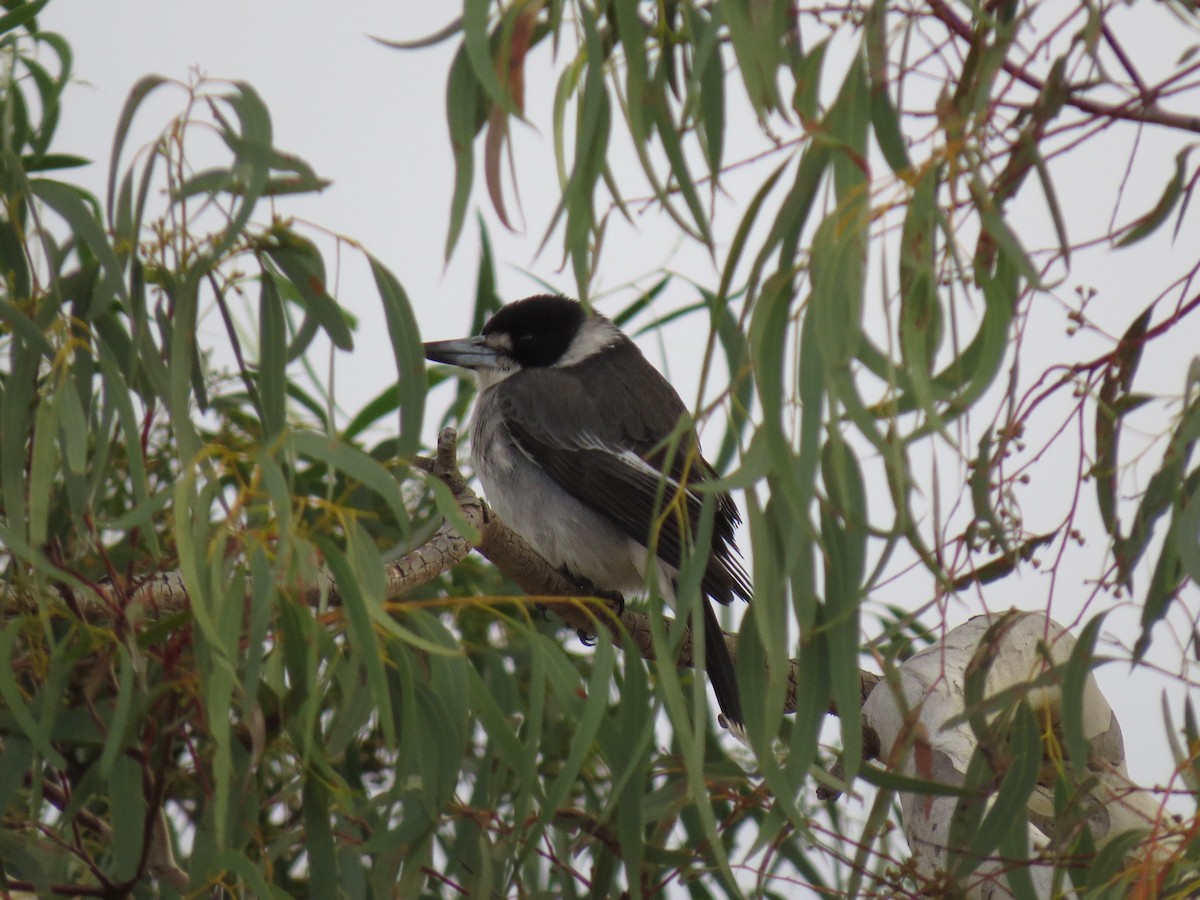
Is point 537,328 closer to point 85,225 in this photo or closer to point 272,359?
point 272,359

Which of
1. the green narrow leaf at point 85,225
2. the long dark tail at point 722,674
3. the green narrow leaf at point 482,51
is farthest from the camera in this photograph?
the long dark tail at point 722,674

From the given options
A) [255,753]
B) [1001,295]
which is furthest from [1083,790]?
[255,753]

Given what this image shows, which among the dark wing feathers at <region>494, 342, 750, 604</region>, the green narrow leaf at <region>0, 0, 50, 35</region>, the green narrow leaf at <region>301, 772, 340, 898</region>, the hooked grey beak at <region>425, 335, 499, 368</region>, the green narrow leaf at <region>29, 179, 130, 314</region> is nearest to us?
the green narrow leaf at <region>29, 179, 130, 314</region>

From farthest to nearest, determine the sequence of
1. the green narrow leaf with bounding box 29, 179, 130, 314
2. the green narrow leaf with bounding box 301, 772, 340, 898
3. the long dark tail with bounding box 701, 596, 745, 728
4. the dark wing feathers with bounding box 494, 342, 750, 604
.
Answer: the dark wing feathers with bounding box 494, 342, 750, 604 < the long dark tail with bounding box 701, 596, 745, 728 < the green narrow leaf with bounding box 301, 772, 340, 898 < the green narrow leaf with bounding box 29, 179, 130, 314

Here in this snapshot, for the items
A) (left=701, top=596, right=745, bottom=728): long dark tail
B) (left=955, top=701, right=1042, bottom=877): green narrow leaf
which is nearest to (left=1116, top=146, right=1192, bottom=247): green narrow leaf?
(left=955, top=701, right=1042, bottom=877): green narrow leaf

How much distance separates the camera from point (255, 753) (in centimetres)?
117

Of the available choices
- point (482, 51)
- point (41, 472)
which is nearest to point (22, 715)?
point (41, 472)

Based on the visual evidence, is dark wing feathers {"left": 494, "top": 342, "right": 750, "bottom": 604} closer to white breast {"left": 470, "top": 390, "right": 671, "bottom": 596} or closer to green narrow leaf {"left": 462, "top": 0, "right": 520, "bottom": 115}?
white breast {"left": 470, "top": 390, "right": 671, "bottom": 596}

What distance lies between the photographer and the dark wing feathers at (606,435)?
2496 mm

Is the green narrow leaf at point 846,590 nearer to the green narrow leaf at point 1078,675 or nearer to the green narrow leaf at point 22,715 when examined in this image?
the green narrow leaf at point 1078,675

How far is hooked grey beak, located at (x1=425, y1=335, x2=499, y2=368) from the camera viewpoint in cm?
289

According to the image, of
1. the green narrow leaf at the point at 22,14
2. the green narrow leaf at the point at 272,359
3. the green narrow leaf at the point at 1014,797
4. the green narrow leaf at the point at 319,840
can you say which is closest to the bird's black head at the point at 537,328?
the green narrow leaf at the point at 22,14

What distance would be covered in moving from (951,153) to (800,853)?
1.43 meters

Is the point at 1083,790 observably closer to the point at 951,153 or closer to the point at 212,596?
the point at 951,153
